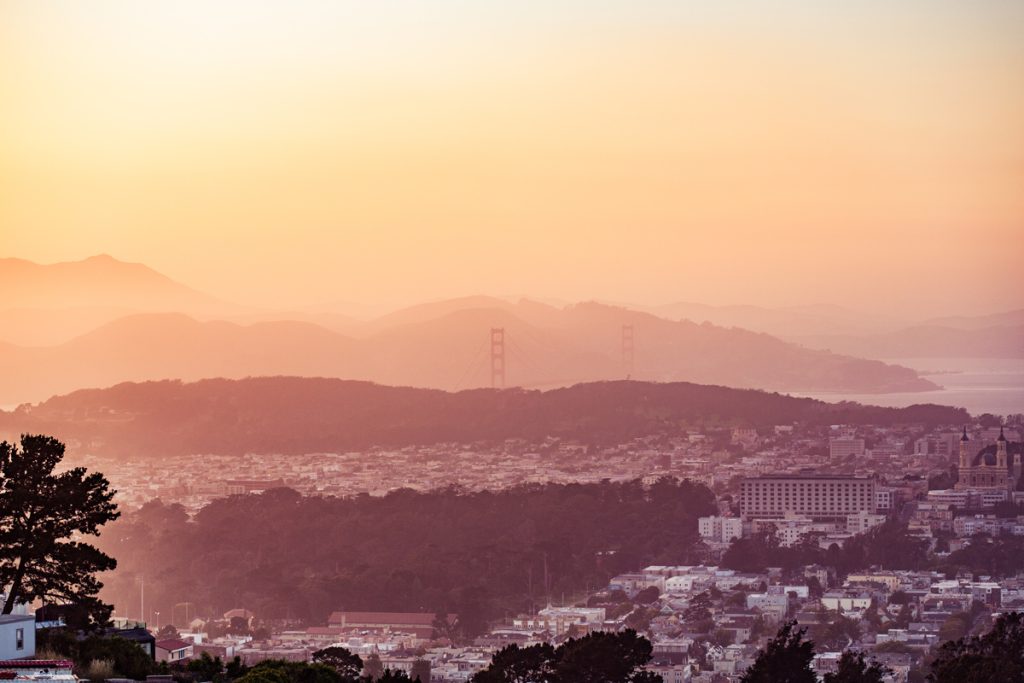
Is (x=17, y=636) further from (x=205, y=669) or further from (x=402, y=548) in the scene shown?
(x=402, y=548)

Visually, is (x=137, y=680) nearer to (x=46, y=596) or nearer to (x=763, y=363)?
(x=46, y=596)

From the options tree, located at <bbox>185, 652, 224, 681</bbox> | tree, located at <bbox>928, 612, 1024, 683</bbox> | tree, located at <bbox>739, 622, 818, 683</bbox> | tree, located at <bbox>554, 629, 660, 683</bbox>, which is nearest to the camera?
tree, located at <bbox>185, 652, 224, 681</bbox>

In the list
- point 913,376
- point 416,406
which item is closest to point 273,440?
point 416,406

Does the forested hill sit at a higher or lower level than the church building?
higher

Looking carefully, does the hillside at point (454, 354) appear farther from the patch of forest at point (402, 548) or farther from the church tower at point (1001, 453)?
the patch of forest at point (402, 548)

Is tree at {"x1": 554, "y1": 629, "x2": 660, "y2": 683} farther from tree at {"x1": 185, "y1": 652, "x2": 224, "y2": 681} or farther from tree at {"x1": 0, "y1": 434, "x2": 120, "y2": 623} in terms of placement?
tree at {"x1": 0, "y1": 434, "x2": 120, "y2": 623}

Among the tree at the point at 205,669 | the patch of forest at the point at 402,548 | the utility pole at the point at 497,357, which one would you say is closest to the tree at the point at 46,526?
the tree at the point at 205,669

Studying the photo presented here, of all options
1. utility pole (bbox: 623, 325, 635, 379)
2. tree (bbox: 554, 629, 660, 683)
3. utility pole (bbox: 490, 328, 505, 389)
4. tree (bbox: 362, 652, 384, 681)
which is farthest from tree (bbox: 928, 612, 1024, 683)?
utility pole (bbox: 623, 325, 635, 379)
